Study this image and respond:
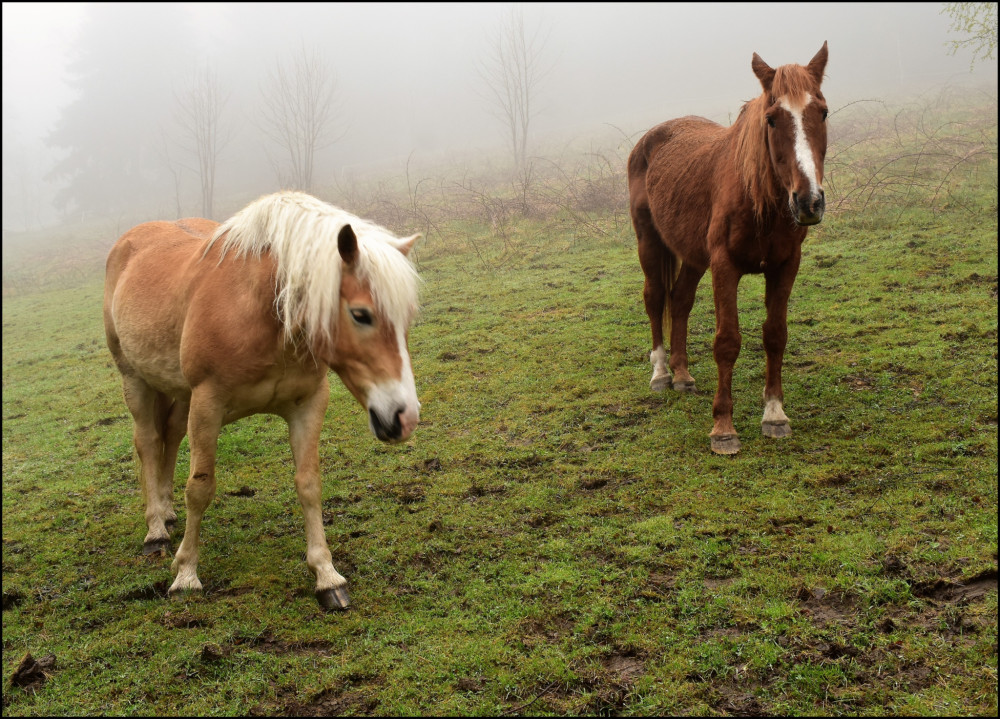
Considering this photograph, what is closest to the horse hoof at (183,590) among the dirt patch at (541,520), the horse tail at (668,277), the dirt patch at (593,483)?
the dirt patch at (541,520)

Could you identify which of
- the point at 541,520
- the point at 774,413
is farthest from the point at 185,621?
the point at 774,413

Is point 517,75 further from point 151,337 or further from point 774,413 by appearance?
point 151,337

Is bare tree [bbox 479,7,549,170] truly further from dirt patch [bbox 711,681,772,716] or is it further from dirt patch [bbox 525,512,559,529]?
dirt patch [bbox 711,681,772,716]

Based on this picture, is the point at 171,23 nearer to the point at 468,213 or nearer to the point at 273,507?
the point at 468,213

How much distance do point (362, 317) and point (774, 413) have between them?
300cm

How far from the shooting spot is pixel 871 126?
16.3 metres

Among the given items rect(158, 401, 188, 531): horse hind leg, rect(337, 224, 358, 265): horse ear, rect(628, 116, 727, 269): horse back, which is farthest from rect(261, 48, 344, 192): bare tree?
rect(337, 224, 358, 265): horse ear

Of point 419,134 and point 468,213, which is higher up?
point 419,134

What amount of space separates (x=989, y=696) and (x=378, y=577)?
2.51 m

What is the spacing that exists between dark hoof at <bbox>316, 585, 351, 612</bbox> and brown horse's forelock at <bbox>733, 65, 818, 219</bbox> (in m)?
3.32

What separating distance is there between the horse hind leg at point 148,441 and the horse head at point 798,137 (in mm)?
4034

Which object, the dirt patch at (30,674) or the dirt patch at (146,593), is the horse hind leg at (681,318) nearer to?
the dirt patch at (146,593)

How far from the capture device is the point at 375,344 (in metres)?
2.79

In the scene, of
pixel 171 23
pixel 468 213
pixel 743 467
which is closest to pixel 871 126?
pixel 468 213
